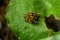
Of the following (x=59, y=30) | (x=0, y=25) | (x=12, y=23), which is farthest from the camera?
(x=12, y=23)

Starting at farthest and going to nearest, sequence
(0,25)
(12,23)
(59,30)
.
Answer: (12,23)
(59,30)
(0,25)

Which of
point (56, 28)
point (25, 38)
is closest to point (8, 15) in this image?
point (25, 38)

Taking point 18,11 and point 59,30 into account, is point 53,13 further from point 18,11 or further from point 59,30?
point 18,11

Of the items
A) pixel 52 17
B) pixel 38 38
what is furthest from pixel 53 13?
pixel 38 38

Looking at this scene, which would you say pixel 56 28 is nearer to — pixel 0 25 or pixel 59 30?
pixel 59 30

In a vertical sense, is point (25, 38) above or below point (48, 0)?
below

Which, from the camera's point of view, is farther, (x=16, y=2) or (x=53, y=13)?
(x=16, y=2)
